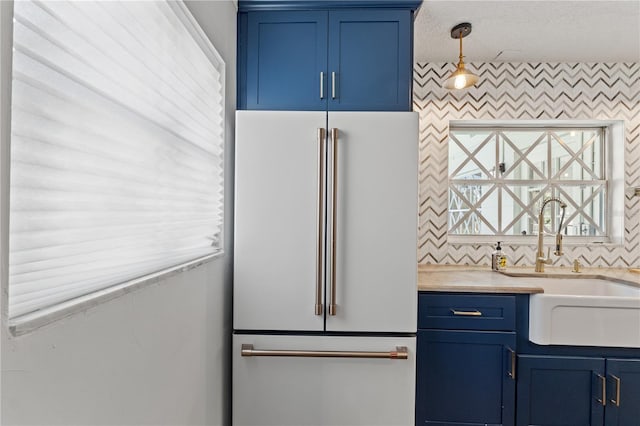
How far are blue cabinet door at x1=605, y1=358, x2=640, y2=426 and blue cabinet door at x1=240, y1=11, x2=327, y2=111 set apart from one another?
1882 mm

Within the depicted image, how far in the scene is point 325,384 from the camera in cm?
162

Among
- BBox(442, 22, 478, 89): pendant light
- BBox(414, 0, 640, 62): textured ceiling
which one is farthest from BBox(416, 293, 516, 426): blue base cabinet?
BBox(414, 0, 640, 62): textured ceiling

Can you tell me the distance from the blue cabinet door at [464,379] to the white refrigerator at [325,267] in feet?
0.74

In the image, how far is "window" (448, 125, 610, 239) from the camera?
247cm

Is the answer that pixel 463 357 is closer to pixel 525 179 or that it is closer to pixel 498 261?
pixel 498 261

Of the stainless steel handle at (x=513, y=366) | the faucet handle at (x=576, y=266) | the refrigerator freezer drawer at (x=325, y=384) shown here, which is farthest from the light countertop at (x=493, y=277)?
the refrigerator freezer drawer at (x=325, y=384)

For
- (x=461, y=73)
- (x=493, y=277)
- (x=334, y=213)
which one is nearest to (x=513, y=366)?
(x=493, y=277)

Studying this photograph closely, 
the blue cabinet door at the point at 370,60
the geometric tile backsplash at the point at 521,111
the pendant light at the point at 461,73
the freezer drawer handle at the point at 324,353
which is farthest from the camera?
the geometric tile backsplash at the point at 521,111

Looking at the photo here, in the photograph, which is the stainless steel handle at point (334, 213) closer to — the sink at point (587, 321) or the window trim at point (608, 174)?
the sink at point (587, 321)

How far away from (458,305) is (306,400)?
86 cm

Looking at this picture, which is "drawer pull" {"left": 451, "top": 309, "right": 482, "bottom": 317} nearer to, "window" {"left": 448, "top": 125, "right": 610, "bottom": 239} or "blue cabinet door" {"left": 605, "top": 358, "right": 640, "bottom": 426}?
"blue cabinet door" {"left": 605, "top": 358, "right": 640, "bottom": 426}

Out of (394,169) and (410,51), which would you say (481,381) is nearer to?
(394,169)

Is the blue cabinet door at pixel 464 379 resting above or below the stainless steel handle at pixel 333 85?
below

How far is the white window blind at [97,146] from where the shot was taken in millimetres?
570
